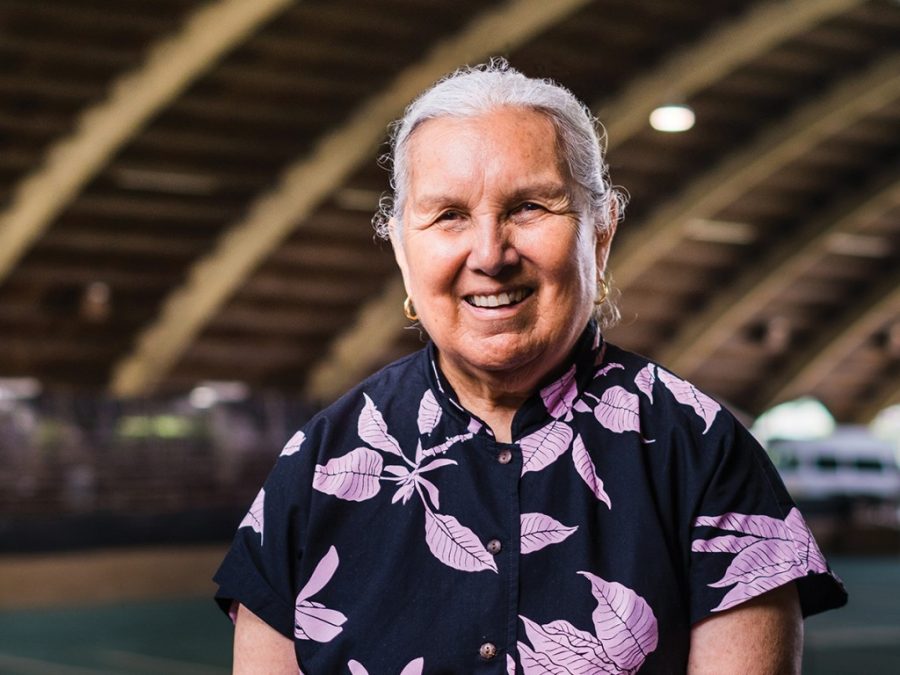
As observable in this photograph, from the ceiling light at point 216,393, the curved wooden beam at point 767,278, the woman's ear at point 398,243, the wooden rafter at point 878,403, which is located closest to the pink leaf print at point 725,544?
the woman's ear at point 398,243

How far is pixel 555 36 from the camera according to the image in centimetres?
1686

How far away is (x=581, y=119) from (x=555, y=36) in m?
15.3

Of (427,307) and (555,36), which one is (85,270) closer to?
(555,36)

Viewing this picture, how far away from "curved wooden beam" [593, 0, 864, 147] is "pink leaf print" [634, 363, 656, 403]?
14350mm

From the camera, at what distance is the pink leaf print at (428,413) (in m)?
2.04

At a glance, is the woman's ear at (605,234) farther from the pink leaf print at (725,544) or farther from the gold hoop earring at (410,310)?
the pink leaf print at (725,544)

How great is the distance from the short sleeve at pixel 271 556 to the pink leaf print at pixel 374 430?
0.34 ft

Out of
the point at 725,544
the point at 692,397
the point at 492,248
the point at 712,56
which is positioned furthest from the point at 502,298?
the point at 712,56

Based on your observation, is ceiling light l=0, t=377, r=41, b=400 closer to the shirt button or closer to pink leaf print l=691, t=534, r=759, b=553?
the shirt button

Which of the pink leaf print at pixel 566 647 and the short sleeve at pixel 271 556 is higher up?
the short sleeve at pixel 271 556

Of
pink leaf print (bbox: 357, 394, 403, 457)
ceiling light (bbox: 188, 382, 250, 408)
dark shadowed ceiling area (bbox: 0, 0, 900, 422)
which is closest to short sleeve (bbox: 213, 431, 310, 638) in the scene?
pink leaf print (bbox: 357, 394, 403, 457)

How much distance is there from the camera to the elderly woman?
1876 millimetres

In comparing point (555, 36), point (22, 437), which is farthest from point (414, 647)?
point (22, 437)

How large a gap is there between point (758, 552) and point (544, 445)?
0.33 meters
